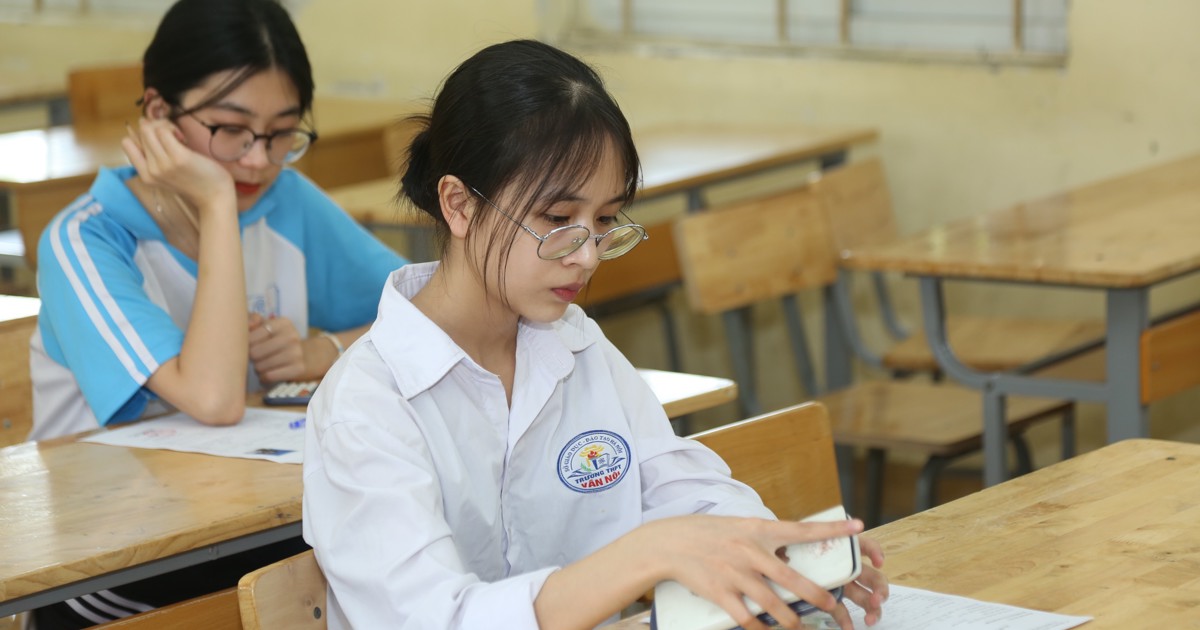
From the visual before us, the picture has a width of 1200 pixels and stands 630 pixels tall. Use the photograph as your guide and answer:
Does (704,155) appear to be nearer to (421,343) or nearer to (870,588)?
(421,343)

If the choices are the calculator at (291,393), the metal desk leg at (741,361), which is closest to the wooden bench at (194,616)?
the calculator at (291,393)

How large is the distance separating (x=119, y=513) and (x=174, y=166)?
1.99ft

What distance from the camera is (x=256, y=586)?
122 cm

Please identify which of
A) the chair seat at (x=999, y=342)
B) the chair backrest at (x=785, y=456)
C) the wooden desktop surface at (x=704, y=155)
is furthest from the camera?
the wooden desktop surface at (x=704, y=155)

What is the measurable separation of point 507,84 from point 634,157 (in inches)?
5.1

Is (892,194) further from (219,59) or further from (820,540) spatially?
(820,540)

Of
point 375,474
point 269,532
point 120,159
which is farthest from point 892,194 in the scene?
point 375,474

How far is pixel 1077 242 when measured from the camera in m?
2.75

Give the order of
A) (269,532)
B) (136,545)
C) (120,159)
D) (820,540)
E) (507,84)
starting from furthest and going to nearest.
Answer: (120,159) → (269,532) → (136,545) → (507,84) → (820,540)

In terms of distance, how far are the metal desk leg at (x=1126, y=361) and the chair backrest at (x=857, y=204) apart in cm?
78

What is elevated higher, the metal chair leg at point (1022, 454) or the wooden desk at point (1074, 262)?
the wooden desk at point (1074, 262)

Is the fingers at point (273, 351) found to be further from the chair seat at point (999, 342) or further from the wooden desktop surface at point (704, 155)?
the chair seat at point (999, 342)

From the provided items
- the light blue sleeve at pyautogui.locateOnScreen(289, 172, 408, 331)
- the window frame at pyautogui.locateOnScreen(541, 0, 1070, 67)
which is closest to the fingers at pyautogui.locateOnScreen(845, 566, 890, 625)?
the light blue sleeve at pyautogui.locateOnScreen(289, 172, 408, 331)

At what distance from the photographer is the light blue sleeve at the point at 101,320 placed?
197cm
